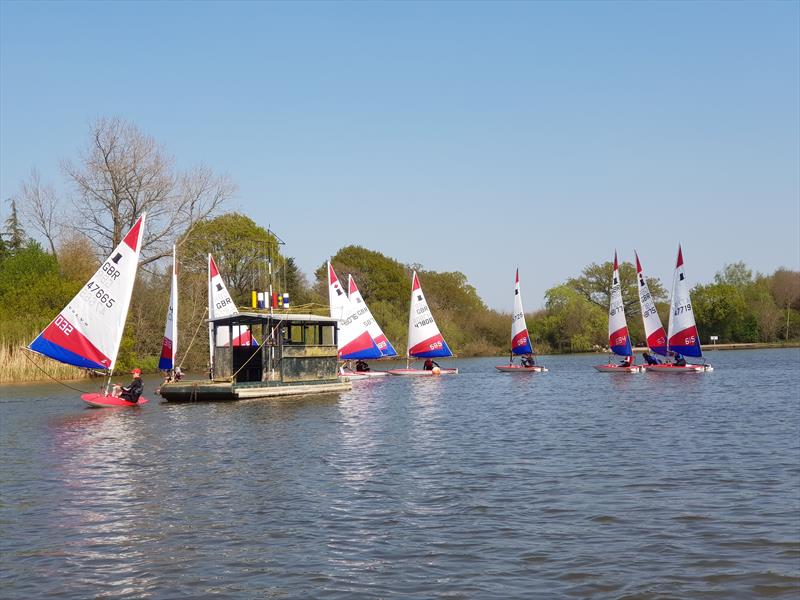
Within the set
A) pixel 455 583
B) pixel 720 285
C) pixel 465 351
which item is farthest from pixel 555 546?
pixel 720 285

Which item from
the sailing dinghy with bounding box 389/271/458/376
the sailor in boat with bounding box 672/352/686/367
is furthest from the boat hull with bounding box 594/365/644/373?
the sailing dinghy with bounding box 389/271/458/376

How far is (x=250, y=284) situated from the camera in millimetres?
72938

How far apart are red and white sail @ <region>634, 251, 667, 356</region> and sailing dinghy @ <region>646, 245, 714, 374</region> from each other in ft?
3.70

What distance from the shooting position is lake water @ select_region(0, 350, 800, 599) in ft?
32.2

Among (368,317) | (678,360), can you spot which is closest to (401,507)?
(368,317)

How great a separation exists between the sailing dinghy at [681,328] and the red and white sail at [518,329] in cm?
926

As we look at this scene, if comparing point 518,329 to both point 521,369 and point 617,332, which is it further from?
point 617,332

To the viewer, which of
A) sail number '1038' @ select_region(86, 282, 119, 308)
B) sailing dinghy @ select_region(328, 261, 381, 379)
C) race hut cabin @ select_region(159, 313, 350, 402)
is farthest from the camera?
sailing dinghy @ select_region(328, 261, 381, 379)

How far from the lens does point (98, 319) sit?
94.3 feet

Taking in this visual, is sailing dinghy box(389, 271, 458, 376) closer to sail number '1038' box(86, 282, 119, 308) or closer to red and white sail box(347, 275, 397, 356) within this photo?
red and white sail box(347, 275, 397, 356)

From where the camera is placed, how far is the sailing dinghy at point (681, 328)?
50219mm

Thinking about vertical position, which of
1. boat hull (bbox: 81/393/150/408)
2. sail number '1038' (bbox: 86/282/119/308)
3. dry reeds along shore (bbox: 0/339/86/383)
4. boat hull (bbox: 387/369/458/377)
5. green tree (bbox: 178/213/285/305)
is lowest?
boat hull (bbox: 81/393/150/408)

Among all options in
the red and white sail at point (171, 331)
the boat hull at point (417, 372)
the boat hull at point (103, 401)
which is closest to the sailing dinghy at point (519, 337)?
the boat hull at point (417, 372)

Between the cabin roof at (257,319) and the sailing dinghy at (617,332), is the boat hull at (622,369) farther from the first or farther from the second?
the cabin roof at (257,319)
